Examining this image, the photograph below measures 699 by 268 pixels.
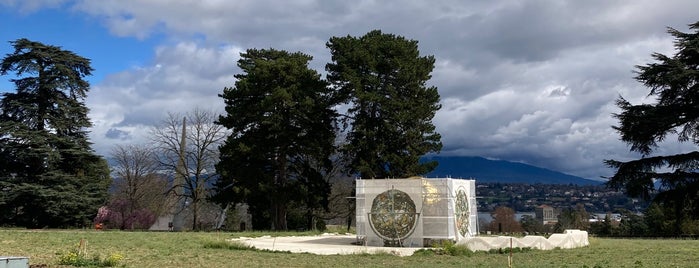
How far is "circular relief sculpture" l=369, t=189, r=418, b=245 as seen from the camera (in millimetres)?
26944

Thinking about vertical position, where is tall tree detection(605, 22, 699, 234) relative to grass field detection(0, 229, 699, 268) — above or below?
above

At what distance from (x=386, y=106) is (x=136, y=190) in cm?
2939

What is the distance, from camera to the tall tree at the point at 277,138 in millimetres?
39156

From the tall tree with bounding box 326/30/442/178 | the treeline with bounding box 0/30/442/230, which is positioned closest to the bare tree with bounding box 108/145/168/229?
the treeline with bounding box 0/30/442/230

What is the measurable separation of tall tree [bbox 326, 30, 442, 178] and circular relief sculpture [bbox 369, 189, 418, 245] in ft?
35.9

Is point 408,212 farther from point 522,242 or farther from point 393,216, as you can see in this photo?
point 522,242

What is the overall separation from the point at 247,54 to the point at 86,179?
15.1m

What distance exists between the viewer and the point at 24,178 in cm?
4231

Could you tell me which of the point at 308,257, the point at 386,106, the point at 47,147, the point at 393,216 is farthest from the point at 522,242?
the point at 47,147

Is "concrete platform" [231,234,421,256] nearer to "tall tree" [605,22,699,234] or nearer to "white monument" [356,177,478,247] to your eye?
"white monument" [356,177,478,247]

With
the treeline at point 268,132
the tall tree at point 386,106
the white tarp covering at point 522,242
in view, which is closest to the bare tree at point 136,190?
the treeline at point 268,132

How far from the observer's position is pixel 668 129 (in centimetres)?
2741

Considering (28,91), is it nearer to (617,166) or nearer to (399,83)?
(399,83)

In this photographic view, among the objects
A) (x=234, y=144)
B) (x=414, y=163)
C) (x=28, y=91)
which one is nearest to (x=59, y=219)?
(x=28, y=91)
